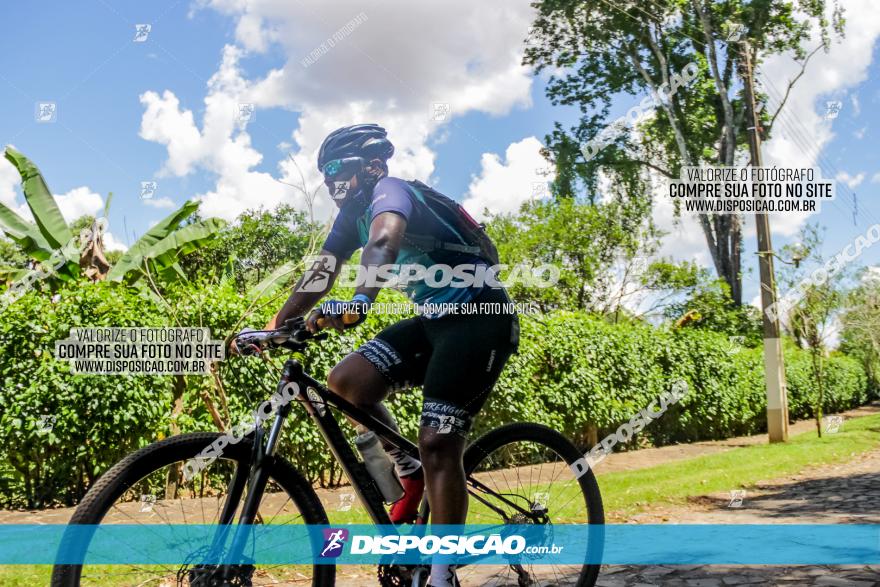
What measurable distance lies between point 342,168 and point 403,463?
131 centimetres

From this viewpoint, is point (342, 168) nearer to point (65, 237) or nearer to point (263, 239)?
point (65, 237)

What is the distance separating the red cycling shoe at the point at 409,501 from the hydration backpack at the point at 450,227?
976 mm

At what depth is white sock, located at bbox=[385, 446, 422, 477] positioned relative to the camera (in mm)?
3025

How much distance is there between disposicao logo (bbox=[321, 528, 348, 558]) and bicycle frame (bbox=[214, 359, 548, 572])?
0.24 meters

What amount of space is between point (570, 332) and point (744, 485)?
4.01 m

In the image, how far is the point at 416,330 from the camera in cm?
308

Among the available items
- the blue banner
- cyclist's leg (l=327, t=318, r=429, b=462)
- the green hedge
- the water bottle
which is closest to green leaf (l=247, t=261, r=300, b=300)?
the green hedge

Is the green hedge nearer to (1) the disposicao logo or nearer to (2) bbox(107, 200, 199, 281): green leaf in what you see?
(1) the disposicao logo

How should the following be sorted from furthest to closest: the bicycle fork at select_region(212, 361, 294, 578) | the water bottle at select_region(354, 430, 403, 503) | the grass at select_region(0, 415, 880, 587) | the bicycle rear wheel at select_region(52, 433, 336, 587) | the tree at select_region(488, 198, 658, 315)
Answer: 1. the tree at select_region(488, 198, 658, 315)
2. the grass at select_region(0, 415, 880, 587)
3. the water bottle at select_region(354, 430, 403, 503)
4. the bicycle fork at select_region(212, 361, 294, 578)
5. the bicycle rear wheel at select_region(52, 433, 336, 587)

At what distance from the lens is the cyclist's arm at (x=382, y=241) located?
8.71 feet

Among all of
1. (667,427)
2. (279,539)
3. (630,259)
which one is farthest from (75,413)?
(630,259)

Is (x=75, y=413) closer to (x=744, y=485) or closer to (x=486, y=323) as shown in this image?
(x=486, y=323)

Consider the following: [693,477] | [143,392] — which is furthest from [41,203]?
[693,477]

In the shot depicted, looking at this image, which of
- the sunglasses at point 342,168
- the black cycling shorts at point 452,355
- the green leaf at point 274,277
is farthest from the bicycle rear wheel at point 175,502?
the green leaf at point 274,277
